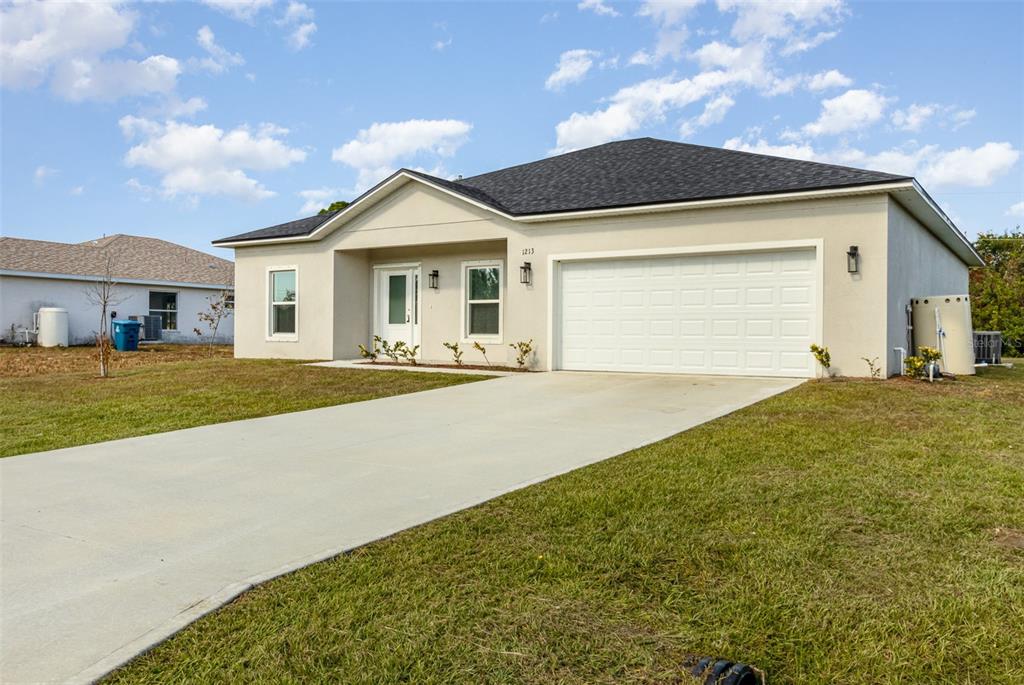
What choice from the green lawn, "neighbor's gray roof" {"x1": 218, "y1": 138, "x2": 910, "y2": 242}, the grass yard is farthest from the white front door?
the green lawn

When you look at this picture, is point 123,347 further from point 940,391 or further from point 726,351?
point 940,391

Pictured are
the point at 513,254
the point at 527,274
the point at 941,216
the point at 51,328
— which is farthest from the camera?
the point at 51,328

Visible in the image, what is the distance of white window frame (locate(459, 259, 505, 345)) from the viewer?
49.0 ft

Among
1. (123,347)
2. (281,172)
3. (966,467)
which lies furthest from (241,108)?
(966,467)

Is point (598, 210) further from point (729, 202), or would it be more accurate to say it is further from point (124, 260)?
point (124, 260)

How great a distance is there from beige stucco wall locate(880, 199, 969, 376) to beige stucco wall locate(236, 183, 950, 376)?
119 mm

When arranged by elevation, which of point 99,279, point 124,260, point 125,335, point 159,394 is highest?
point 124,260

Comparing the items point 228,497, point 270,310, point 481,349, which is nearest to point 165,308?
point 270,310

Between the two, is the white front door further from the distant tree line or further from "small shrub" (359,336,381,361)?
the distant tree line

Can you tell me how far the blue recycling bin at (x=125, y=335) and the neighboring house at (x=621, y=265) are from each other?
7.58m

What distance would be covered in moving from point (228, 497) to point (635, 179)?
11.6 metres

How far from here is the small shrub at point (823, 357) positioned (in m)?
11.0

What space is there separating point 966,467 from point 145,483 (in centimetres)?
645

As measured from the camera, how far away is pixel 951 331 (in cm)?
1262
